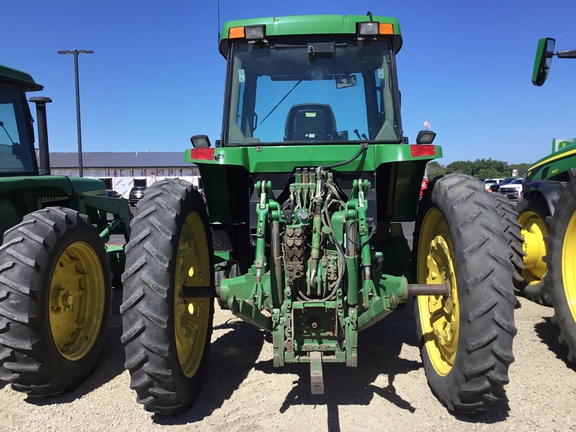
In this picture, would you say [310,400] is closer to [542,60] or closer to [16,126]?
[542,60]

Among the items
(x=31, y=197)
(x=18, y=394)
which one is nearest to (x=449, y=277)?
(x=18, y=394)

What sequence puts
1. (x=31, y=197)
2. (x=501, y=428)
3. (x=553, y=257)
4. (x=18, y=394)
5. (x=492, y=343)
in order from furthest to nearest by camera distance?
(x=31, y=197) < (x=553, y=257) < (x=18, y=394) < (x=501, y=428) < (x=492, y=343)

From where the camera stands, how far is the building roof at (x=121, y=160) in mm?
41250

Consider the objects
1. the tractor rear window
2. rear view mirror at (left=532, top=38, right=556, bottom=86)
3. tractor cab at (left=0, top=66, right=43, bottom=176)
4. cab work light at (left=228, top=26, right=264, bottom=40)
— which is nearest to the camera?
cab work light at (left=228, top=26, right=264, bottom=40)

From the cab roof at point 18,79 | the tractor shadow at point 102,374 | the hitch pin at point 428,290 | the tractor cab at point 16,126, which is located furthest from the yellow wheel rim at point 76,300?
the hitch pin at point 428,290

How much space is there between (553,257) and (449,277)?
48.9 inches

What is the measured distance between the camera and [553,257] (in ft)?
11.8

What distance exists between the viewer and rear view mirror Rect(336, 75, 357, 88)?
3.84 metres

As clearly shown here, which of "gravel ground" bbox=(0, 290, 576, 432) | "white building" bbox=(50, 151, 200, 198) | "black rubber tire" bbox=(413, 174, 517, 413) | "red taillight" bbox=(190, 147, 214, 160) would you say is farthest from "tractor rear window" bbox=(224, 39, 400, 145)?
"white building" bbox=(50, 151, 200, 198)

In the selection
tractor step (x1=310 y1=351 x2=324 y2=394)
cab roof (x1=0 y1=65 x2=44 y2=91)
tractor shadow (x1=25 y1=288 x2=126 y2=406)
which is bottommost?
tractor shadow (x1=25 y1=288 x2=126 y2=406)

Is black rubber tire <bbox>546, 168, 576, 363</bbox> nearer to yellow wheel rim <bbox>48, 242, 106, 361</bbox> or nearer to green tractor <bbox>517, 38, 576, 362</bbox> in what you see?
green tractor <bbox>517, 38, 576, 362</bbox>

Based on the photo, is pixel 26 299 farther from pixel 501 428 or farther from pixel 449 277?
pixel 501 428

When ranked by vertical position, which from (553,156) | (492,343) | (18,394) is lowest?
(18,394)

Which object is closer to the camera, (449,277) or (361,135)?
(449,277)
